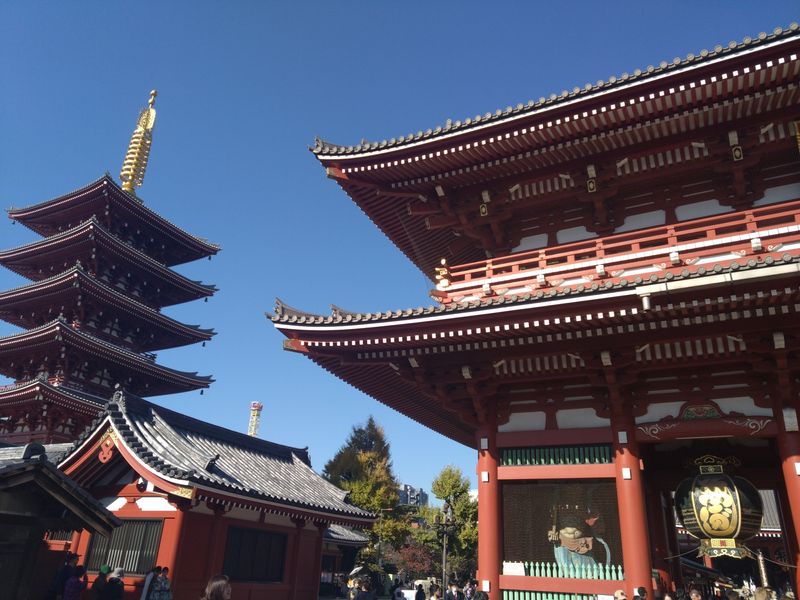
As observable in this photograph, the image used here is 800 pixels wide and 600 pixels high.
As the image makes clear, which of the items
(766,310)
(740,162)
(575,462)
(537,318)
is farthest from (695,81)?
(575,462)

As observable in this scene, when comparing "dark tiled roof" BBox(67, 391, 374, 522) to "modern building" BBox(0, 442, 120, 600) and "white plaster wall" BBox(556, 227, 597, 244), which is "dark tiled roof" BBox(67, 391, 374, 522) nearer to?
"modern building" BBox(0, 442, 120, 600)

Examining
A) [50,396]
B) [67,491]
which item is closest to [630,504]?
[67,491]

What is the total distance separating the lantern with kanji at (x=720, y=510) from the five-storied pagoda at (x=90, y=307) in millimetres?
28032

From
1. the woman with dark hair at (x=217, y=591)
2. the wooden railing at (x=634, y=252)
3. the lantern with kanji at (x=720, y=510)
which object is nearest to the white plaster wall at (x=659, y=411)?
the lantern with kanji at (x=720, y=510)

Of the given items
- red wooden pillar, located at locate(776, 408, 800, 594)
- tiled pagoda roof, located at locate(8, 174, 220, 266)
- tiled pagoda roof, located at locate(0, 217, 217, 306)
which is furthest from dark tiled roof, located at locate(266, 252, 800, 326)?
tiled pagoda roof, located at locate(8, 174, 220, 266)

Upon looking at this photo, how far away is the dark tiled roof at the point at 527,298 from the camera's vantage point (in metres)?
9.08

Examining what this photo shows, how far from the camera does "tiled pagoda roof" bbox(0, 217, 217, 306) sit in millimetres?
33750

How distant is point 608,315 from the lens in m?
10.1

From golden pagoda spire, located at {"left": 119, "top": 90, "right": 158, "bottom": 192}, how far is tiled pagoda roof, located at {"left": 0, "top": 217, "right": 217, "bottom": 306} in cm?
705

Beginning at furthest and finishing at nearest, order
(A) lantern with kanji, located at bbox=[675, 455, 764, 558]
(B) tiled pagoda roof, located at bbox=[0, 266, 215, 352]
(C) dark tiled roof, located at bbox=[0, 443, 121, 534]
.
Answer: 1. (B) tiled pagoda roof, located at bbox=[0, 266, 215, 352]
2. (A) lantern with kanji, located at bbox=[675, 455, 764, 558]
3. (C) dark tiled roof, located at bbox=[0, 443, 121, 534]

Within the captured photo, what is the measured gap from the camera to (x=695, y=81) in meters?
10.8

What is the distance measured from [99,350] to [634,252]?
96.8 ft

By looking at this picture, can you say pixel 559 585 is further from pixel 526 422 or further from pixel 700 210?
pixel 700 210

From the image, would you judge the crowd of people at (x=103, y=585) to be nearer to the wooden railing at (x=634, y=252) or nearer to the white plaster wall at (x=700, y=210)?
the wooden railing at (x=634, y=252)
